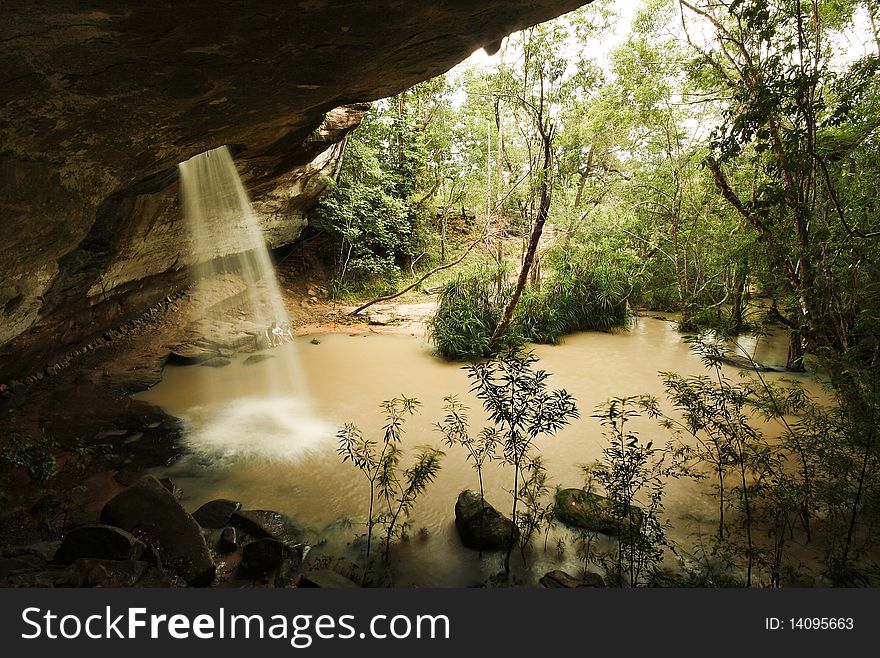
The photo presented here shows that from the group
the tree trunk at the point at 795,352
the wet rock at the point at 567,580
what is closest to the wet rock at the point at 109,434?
the wet rock at the point at 567,580

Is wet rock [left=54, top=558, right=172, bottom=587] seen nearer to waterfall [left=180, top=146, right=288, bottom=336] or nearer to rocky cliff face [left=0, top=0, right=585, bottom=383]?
rocky cliff face [left=0, top=0, right=585, bottom=383]

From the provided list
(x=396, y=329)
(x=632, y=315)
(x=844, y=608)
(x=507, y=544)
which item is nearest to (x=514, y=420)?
(x=507, y=544)

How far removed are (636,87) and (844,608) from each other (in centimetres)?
950

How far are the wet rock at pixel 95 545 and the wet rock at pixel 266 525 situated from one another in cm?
103

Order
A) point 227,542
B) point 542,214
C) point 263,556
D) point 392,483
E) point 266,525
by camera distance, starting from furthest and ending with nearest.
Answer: point 542,214
point 392,483
point 266,525
point 227,542
point 263,556

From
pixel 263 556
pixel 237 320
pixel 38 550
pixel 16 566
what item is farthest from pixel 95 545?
pixel 237 320

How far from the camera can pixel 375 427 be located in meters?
6.38

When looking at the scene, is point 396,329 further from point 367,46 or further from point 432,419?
point 367,46

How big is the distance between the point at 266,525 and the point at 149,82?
12.4ft

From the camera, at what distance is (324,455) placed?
559 centimetres

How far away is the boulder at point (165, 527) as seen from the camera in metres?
3.31

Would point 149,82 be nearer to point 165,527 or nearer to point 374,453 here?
point 165,527

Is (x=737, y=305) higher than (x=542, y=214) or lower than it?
lower

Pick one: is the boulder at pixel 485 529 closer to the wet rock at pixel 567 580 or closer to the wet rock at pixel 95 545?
the wet rock at pixel 567 580
